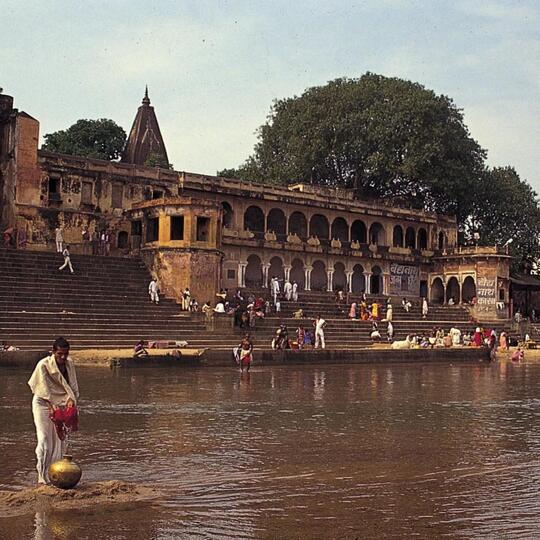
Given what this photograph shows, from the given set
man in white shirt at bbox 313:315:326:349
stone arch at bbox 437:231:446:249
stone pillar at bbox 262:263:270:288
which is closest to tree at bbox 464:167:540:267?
stone arch at bbox 437:231:446:249

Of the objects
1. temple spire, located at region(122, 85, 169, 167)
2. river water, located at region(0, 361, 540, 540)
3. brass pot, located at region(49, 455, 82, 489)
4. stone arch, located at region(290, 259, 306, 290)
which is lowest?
river water, located at region(0, 361, 540, 540)

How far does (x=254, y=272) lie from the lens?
4281 centimetres

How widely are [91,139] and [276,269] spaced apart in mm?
21706

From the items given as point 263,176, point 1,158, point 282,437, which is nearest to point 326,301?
Result: point 1,158

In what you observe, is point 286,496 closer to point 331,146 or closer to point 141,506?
point 141,506

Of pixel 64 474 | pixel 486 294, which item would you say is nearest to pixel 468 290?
pixel 486 294

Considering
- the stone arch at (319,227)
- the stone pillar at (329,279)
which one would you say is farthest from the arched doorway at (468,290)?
the stone arch at (319,227)

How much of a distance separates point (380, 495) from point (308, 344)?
A: 804 inches

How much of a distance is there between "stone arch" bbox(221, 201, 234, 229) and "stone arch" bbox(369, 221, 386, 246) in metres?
10.8

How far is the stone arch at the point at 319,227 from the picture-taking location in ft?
154

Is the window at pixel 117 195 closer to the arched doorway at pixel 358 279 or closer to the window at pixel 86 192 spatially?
the window at pixel 86 192

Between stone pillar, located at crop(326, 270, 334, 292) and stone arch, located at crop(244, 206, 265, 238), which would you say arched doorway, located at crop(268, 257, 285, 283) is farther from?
stone pillar, located at crop(326, 270, 334, 292)

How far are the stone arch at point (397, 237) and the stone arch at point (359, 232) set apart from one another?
206 cm

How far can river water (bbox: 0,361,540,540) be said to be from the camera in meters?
5.56
